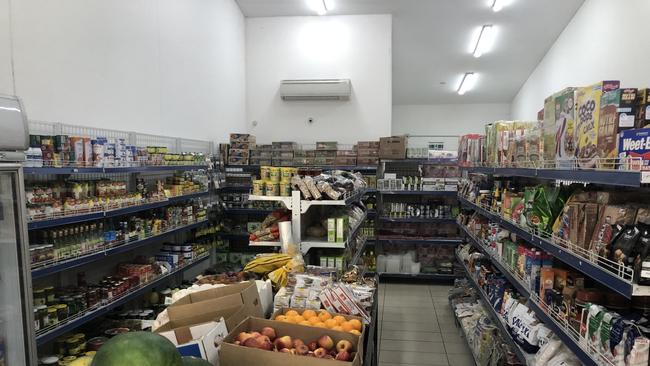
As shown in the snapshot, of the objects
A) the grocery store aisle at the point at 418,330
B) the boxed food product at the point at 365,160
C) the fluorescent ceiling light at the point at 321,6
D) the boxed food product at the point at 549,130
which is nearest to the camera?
the boxed food product at the point at 549,130

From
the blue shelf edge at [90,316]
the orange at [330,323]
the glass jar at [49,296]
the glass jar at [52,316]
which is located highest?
the orange at [330,323]

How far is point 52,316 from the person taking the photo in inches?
113

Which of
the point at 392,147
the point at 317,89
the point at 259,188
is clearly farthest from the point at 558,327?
the point at 317,89

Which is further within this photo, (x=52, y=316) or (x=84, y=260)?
(x=84, y=260)

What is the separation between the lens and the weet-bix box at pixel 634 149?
1.63 meters

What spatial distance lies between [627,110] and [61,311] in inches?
146

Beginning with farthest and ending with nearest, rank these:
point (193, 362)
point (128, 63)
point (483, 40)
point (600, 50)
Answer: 1. point (483, 40)
2. point (600, 50)
3. point (128, 63)
4. point (193, 362)

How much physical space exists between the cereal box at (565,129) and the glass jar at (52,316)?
11.5 ft

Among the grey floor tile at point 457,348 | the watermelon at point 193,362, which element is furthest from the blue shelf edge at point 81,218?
the grey floor tile at point 457,348

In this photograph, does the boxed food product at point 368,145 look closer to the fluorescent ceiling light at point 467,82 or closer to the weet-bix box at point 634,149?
the weet-bix box at point 634,149

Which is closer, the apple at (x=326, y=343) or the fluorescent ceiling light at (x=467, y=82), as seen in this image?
the apple at (x=326, y=343)

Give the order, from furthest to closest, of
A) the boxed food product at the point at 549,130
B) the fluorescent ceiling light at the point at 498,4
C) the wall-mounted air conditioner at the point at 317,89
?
the wall-mounted air conditioner at the point at 317,89
the fluorescent ceiling light at the point at 498,4
the boxed food product at the point at 549,130

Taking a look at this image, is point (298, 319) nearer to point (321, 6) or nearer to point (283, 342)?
point (283, 342)

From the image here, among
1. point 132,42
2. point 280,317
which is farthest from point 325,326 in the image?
point 132,42
